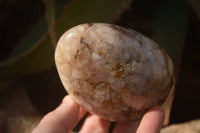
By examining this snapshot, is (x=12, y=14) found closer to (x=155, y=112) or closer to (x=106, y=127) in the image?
(x=106, y=127)

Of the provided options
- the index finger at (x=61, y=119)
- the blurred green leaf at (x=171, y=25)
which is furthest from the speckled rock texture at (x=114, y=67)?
the blurred green leaf at (x=171, y=25)

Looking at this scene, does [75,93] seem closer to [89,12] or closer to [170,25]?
[89,12]

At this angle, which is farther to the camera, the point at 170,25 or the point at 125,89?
the point at 170,25

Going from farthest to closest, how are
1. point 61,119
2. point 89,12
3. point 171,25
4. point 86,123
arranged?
point 171,25
point 89,12
point 86,123
point 61,119

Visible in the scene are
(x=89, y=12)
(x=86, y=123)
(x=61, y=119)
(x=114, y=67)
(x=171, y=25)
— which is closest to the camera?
(x=114, y=67)

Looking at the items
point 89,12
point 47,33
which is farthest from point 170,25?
point 47,33

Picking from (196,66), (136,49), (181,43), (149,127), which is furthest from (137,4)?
(149,127)

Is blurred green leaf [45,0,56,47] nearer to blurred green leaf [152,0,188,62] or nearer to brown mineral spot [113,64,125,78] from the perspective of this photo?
brown mineral spot [113,64,125,78]
